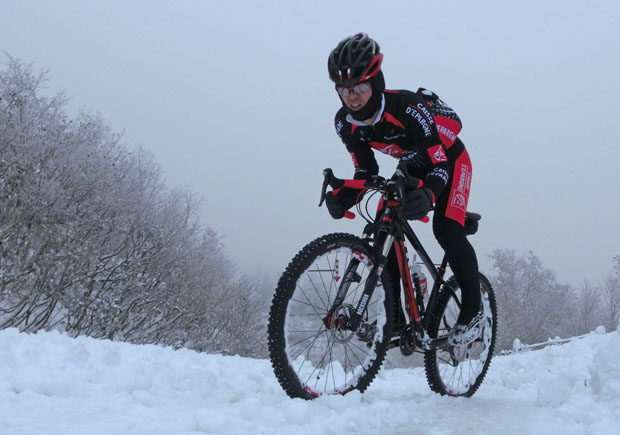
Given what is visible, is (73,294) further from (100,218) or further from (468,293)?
(468,293)

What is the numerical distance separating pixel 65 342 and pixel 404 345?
9.24ft

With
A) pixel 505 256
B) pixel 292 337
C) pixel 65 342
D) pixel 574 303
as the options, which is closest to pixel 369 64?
pixel 292 337

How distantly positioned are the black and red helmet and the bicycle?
0.79 metres

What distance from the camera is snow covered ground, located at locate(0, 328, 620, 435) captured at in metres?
2.35

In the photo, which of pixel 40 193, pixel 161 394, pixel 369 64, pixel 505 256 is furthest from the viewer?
pixel 505 256

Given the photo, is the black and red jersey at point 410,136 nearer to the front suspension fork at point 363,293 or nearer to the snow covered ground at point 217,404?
the front suspension fork at point 363,293

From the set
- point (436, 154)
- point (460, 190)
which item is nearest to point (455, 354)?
point (460, 190)

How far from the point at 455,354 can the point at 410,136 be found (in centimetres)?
222

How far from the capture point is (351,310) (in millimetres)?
3697

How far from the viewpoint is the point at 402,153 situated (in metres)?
4.54

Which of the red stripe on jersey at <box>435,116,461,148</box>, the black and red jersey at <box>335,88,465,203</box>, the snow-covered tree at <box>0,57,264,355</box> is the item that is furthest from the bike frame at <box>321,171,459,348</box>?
the snow-covered tree at <box>0,57,264,355</box>

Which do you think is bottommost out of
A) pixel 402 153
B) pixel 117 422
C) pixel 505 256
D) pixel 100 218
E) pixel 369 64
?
pixel 117 422

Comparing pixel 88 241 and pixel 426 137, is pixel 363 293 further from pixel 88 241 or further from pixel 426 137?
pixel 88 241

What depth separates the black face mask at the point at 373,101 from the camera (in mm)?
4078
